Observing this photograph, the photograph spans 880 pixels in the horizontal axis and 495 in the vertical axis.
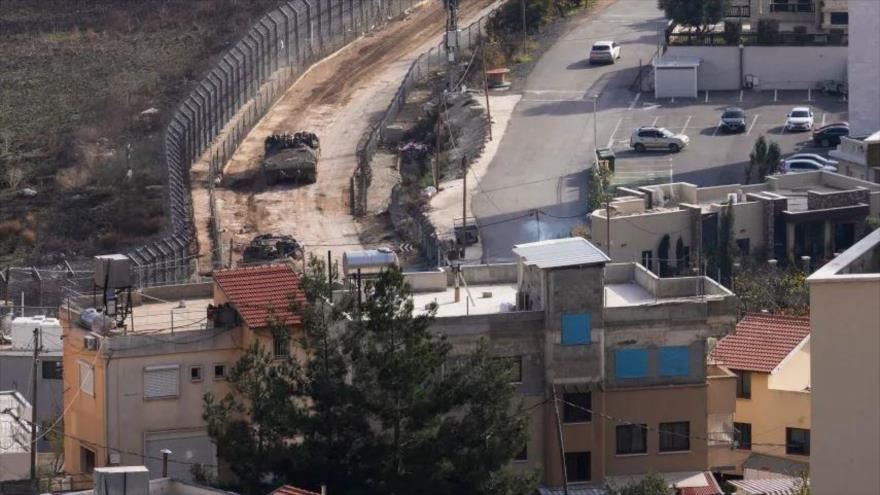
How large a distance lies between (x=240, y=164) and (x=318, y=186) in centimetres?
396

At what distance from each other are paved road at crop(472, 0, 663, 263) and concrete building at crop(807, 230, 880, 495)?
43813 millimetres

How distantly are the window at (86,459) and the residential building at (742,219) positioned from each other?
76.2 ft

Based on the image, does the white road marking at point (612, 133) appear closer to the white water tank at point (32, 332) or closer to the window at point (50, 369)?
the white water tank at point (32, 332)

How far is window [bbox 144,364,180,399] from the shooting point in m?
40.4

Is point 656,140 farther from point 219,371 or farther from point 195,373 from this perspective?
point 195,373

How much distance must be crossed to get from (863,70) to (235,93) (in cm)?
2356

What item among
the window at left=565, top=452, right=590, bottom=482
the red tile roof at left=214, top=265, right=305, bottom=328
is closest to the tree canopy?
the red tile roof at left=214, top=265, right=305, bottom=328

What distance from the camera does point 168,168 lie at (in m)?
80.1

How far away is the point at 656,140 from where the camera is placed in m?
74.2

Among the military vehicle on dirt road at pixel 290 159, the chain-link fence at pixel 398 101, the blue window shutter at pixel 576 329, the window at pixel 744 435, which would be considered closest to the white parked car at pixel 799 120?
the chain-link fence at pixel 398 101

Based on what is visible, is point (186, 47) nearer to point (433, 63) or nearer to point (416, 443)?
point (433, 63)

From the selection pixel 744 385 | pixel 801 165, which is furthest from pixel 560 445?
pixel 801 165

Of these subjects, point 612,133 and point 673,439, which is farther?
point 612,133

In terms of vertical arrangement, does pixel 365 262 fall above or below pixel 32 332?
above
